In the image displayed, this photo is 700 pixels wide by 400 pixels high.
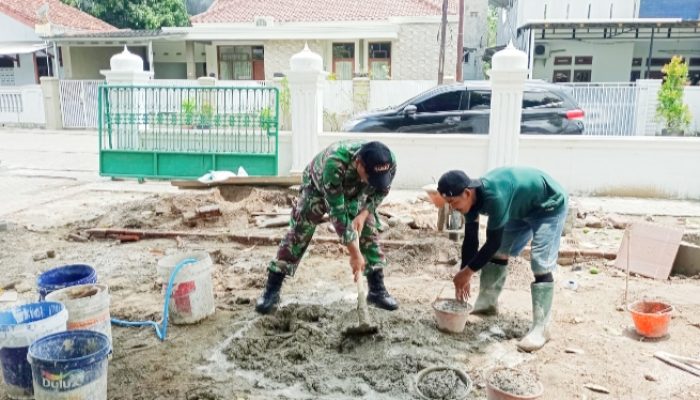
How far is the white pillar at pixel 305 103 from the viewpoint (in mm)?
9555

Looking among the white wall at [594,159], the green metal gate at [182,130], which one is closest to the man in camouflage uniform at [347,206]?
the white wall at [594,159]

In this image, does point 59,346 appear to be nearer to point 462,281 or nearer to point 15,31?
point 462,281

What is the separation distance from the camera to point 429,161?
9656 mm

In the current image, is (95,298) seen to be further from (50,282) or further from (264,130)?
(264,130)

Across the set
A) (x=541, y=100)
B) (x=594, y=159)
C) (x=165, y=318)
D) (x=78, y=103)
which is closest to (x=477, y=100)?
(x=541, y=100)

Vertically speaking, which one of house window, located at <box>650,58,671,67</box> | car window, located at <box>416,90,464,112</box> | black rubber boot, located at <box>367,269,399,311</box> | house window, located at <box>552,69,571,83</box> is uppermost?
house window, located at <box>650,58,671,67</box>

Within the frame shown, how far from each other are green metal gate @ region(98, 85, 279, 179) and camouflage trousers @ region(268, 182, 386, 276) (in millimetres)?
5423

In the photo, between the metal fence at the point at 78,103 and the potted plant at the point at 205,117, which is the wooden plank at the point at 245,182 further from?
the metal fence at the point at 78,103

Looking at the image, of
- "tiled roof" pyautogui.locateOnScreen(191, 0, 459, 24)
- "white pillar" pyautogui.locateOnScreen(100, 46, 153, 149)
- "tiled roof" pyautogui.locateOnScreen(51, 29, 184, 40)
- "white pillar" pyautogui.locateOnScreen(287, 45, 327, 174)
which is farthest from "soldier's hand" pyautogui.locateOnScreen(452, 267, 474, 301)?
Result: "tiled roof" pyautogui.locateOnScreen(191, 0, 459, 24)

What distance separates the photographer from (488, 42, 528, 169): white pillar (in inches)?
349

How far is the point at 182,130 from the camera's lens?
1046cm

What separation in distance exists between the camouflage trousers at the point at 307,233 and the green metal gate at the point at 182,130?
17.8ft

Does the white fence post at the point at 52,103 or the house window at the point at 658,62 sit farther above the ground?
the house window at the point at 658,62

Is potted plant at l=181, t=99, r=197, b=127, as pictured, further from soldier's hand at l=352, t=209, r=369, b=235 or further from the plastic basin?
the plastic basin
